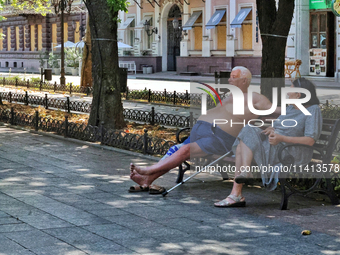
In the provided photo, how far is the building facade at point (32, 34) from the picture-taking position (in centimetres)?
4519

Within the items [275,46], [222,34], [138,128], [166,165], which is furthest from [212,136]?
[222,34]

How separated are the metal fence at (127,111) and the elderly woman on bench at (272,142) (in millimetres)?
3717

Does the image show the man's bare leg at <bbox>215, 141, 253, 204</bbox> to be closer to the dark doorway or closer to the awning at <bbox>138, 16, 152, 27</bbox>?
the dark doorway

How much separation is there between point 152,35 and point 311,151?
35.2 meters

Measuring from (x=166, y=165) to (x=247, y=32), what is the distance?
2850 cm

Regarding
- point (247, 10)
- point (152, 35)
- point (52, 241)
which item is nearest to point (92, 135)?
point (52, 241)

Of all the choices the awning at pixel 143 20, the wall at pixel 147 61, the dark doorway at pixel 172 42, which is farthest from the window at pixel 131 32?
the dark doorway at pixel 172 42

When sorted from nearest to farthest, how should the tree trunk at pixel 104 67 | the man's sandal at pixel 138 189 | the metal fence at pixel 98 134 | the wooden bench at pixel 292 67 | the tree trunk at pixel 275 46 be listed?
the man's sandal at pixel 138 189 → the metal fence at pixel 98 134 → the tree trunk at pixel 275 46 → the tree trunk at pixel 104 67 → the wooden bench at pixel 292 67

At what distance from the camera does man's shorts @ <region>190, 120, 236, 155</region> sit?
659 centimetres

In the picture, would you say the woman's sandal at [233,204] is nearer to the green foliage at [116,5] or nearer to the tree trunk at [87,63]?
Result: the green foliage at [116,5]

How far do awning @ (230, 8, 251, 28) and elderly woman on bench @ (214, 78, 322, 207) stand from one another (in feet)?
91.5

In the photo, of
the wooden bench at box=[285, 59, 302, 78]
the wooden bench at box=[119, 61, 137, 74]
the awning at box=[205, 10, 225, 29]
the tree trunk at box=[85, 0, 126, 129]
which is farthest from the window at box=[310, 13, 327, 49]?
the tree trunk at box=[85, 0, 126, 129]

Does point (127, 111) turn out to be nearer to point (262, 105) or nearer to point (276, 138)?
point (262, 105)

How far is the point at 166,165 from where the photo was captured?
21.7 ft
